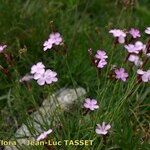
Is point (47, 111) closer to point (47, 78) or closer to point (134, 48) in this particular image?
point (47, 78)

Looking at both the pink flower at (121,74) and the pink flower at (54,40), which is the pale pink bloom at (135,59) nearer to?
the pink flower at (121,74)

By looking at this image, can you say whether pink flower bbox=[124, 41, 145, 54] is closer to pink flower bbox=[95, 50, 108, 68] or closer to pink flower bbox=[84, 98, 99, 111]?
pink flower bbox=[95, 50, 108, 68]

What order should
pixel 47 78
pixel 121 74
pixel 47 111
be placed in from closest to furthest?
pixel 47 78, pixel 121 74, pixel 47 111

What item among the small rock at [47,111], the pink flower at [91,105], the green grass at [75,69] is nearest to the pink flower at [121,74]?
the green grass at [75,69]

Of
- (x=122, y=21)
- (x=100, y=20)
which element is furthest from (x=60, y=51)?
(x=100, y=20)

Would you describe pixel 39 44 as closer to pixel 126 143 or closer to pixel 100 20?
pixel 100 20

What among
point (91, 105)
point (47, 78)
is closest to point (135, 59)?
point (91, 105)
